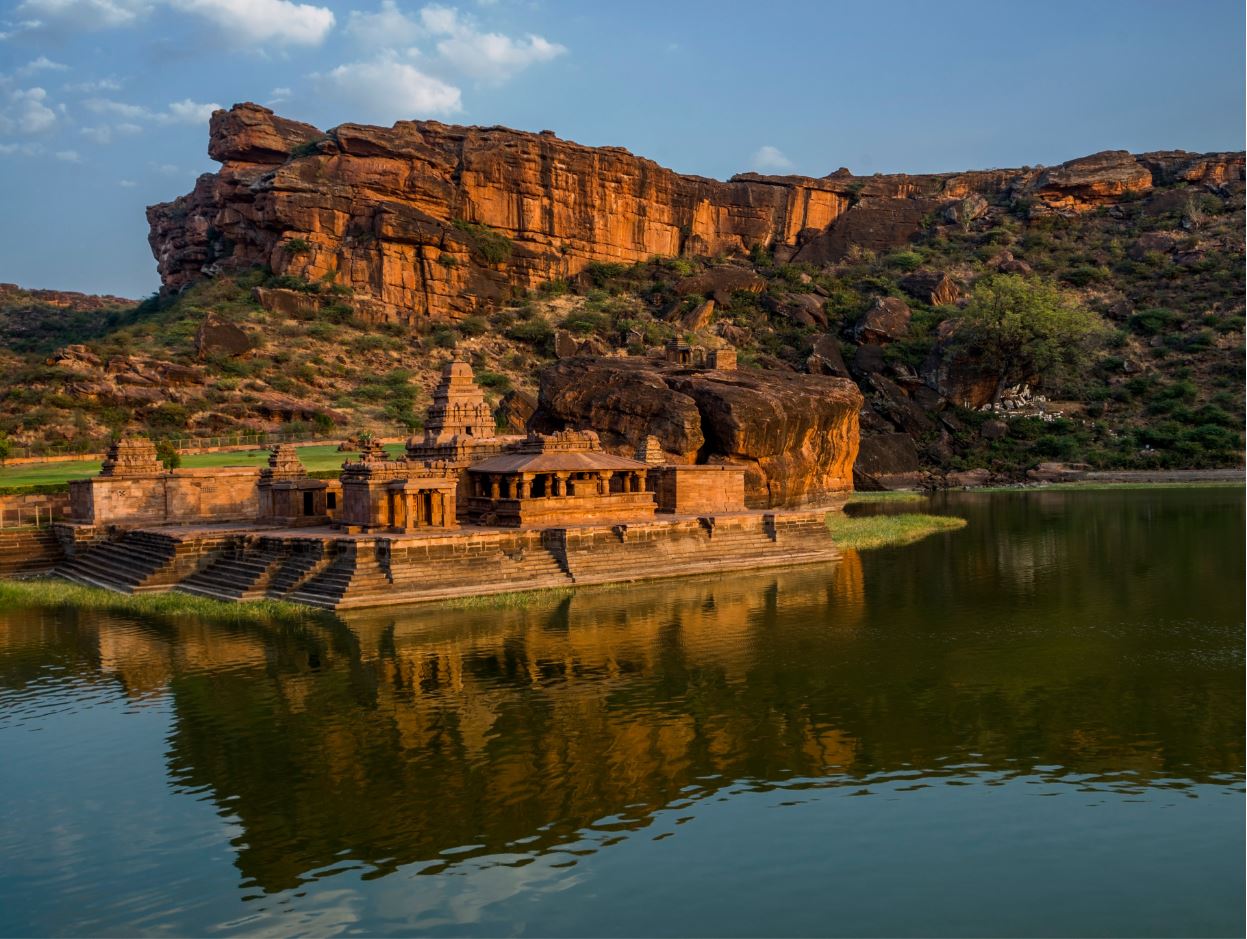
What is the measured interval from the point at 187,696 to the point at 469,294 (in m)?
75.0

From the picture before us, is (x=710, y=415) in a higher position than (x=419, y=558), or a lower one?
higher

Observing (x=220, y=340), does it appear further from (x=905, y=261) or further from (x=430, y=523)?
(x=905, y=261)

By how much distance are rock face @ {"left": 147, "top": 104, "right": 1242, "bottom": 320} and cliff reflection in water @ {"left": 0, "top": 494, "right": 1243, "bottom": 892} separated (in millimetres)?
64062

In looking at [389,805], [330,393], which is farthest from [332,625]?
[330,393]

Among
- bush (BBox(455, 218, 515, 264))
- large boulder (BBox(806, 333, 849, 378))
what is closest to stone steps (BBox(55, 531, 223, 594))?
large boulder (BBox(806, 333, 849, 378))

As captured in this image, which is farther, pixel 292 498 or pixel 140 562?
pixel 292 498

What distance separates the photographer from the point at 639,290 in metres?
101

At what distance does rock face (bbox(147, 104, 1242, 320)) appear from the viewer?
87.7m

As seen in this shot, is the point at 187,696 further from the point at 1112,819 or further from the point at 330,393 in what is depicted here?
the point at 330,393

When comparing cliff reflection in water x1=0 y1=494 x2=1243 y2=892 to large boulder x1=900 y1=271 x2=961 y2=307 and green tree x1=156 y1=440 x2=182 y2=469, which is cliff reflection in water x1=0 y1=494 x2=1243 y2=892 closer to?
green tree x1=156 y1=440 x2=182 y2=469

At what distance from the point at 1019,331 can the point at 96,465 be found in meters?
55.7

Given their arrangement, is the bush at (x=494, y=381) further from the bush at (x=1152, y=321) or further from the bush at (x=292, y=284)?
the bush at (x=1152, y=321)

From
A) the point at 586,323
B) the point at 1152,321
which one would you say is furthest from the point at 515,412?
the point at 1152,321

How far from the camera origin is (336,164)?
88.4 m
